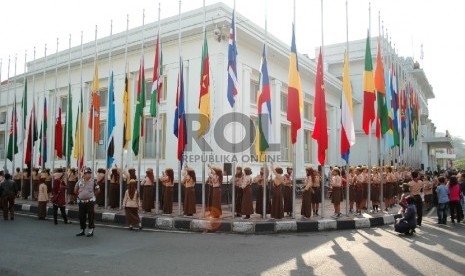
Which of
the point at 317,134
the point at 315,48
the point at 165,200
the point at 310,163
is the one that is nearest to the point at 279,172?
the point at 317,134

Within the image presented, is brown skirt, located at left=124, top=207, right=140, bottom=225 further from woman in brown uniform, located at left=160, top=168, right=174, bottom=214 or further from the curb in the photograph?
woman in brown uniform, located at left=160, top=168, right=174, bottom=214

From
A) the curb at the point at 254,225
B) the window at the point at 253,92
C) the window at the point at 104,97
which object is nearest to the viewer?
the curb at the point at 254,225

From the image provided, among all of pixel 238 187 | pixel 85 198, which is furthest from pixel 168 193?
pixel 85 198

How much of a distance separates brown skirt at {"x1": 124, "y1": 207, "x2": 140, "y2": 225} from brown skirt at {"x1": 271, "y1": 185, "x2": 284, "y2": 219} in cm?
380

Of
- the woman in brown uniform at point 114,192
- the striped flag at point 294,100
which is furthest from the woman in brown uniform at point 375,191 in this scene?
the woman in brown uniform at point 114,192

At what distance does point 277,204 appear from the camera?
10.9 meters

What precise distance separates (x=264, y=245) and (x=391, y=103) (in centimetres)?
932

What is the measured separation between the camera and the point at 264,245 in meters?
7.88

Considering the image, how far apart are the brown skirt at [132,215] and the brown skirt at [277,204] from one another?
380 centimetres

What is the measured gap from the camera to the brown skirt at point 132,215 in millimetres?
10028

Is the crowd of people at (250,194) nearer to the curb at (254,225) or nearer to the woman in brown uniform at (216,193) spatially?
the woman in brown uniform at (216,193)

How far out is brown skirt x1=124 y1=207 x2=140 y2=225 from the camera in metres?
10.0

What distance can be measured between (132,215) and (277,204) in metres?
4.05

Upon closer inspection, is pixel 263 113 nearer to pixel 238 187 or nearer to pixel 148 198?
pixel 238 187
